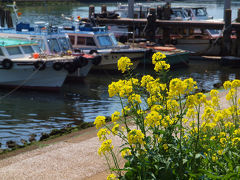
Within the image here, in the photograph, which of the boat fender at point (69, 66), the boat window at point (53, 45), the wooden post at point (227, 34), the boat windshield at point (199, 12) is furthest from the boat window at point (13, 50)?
the boat windshield at point (199, 12)

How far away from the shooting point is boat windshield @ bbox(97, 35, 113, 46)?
2803 centimetres

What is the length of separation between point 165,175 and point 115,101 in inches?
580

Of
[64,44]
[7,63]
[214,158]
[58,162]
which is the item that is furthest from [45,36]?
[214,158]

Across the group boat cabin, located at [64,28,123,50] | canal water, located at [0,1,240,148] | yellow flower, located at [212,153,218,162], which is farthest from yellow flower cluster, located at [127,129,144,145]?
boat cabin, located at [64,28,123,50]

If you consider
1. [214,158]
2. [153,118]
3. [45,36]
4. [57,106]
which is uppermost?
[153,118]

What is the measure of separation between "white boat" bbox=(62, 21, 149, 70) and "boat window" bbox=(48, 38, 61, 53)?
233 centimetres

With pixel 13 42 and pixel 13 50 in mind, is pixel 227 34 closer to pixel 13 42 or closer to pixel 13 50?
pixel 13 42

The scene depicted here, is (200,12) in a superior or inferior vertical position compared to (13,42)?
superior

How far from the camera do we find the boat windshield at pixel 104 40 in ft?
92.0

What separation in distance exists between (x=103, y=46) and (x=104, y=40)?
0.45 metres

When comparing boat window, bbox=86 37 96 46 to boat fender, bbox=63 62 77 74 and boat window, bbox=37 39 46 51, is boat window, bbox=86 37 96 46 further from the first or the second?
boat fender, bbox=63 62 77 74

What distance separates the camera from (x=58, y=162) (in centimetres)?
938

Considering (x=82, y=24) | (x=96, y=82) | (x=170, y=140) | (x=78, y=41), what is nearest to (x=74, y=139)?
(x=170, y=140)

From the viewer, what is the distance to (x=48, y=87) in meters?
23.4
